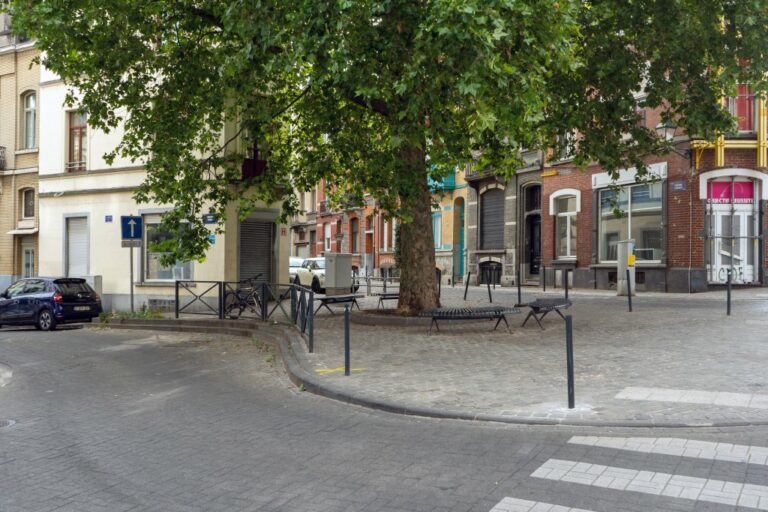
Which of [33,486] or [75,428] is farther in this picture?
[75,428]

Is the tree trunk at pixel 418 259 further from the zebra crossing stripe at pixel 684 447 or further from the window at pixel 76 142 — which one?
the window at pixel 76 142

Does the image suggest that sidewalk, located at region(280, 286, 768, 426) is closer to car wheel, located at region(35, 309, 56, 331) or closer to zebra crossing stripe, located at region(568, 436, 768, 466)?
zebra crossing stripe, located at region(568, 436, 768, 466)

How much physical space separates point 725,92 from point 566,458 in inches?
469

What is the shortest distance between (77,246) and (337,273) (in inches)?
385

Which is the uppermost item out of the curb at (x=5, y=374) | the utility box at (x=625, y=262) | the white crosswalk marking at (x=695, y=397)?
the utility box at (x=625, y=262)

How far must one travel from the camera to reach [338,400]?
7.93 m

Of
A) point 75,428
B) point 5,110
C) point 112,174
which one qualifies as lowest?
point 75,428

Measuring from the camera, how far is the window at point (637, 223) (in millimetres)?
22984

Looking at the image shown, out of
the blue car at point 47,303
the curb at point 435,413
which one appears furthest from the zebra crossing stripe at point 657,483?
the blue car at point 47,303

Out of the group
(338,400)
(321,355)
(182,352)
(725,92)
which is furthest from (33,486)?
(725,92)

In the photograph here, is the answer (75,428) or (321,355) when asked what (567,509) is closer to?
(75,428)

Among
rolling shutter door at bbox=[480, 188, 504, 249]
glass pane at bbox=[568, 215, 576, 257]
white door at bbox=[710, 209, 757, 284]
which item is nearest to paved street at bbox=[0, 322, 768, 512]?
white door at bbox=[710, 209, 757, 284]

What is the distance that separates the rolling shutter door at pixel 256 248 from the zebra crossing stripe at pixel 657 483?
1736 cm

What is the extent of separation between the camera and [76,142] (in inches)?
976
